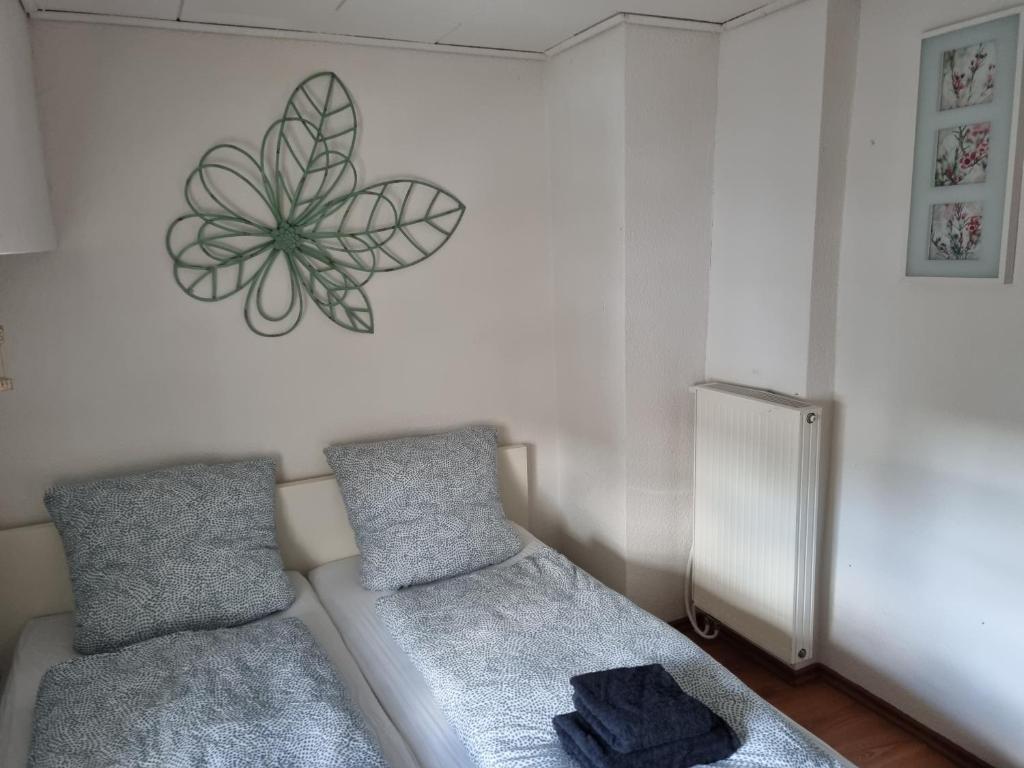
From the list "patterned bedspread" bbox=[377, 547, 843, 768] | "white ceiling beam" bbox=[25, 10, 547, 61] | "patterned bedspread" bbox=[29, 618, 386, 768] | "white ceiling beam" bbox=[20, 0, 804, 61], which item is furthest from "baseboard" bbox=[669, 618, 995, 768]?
"white ceiling beam" bbox=[25, 10, 547, 61]

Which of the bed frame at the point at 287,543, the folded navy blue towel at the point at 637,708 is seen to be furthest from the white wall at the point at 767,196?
the folded navy blue towel at the point at 637,708

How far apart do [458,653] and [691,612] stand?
1.24 meters

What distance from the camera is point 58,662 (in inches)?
75.2

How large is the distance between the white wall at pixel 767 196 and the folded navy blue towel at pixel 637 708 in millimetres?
1094

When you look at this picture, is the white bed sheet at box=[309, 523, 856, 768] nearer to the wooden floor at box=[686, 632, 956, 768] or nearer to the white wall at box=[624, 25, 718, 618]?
the wooden floor at box=[686, 632, 956, 768]

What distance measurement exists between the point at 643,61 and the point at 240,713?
2083 millimetres

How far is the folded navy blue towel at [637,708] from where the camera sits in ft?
4.85

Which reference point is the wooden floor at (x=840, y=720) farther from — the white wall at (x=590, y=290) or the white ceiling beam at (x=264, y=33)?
the white ceiling beam at (x=264, y=33)

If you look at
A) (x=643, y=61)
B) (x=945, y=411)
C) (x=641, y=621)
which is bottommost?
(x=641, y=621)

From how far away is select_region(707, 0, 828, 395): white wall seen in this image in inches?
87.8

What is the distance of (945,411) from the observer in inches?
80.9

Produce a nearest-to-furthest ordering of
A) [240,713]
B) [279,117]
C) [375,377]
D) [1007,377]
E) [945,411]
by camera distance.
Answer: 1. [240,713]
2. [1007,377]
3. [945,411]
4. [279,117]
5. [375,377]

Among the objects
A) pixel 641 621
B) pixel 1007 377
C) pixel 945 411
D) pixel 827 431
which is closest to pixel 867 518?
pixel 827 431

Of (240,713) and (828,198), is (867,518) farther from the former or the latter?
(240,713)
